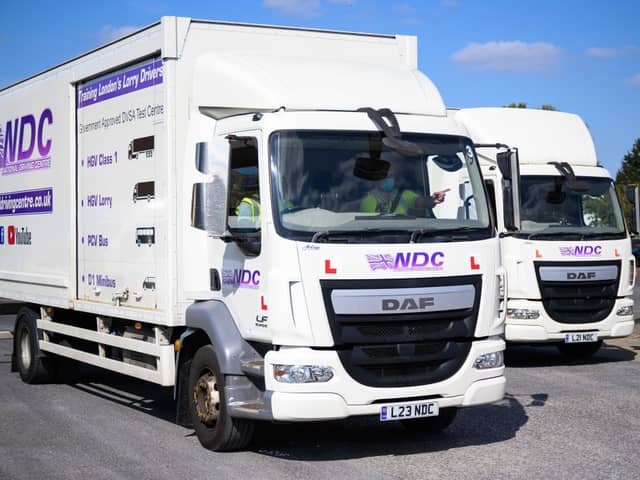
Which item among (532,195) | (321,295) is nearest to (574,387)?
A: (532,195)

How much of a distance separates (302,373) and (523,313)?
664 centimetres

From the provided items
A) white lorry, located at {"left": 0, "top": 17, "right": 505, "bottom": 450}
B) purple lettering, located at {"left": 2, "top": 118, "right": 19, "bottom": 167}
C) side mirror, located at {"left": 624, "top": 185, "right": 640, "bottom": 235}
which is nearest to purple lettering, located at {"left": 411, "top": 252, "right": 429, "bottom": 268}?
white lorry, located at {"left": 0, "top": 17, "right": 505, "bottom": 450}

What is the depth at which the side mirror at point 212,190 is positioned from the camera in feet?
26.3

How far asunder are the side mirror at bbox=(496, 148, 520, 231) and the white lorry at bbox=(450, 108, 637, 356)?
4.77 metres

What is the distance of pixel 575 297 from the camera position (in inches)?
531

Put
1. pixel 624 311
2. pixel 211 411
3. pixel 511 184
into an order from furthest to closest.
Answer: pixel 624 311 < pixel 511 184 < pixel 211 411

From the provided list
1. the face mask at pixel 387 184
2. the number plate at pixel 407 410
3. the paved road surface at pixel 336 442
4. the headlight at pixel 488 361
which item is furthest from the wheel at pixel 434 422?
the face mask at pixel 387 184

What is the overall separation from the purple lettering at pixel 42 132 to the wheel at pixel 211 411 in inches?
164

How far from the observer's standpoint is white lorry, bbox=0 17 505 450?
24.7 ft

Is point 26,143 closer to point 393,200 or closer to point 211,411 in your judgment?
point 211,411

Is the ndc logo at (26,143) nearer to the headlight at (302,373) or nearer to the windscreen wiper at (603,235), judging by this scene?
the headlight at (302,373)

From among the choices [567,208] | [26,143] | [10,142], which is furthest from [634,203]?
[10,142]

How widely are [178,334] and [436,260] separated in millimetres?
2662

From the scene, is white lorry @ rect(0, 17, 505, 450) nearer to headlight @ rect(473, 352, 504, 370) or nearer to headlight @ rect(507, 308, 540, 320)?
headlight @ rect(473, 352, 504, 370)
